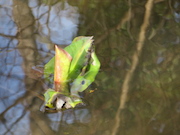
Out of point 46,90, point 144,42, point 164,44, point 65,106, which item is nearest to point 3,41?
point 46,90

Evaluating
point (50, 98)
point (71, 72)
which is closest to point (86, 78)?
point (71, 72)

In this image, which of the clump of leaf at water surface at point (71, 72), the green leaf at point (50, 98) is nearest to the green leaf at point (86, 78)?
the clump of leaf at water surface at point (71, 72)

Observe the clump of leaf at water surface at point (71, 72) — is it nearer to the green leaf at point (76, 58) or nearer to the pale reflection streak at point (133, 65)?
the green leaf at point (76, 58)

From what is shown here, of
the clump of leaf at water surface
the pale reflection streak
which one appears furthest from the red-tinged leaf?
the pale reflection streak

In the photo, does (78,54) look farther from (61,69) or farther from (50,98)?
(50,98)

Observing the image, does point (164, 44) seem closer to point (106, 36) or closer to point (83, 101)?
point (106, 36)

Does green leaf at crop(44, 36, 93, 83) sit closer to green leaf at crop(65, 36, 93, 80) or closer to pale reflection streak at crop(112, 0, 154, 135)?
green leaf at crop(65, 36, 93, 80)
